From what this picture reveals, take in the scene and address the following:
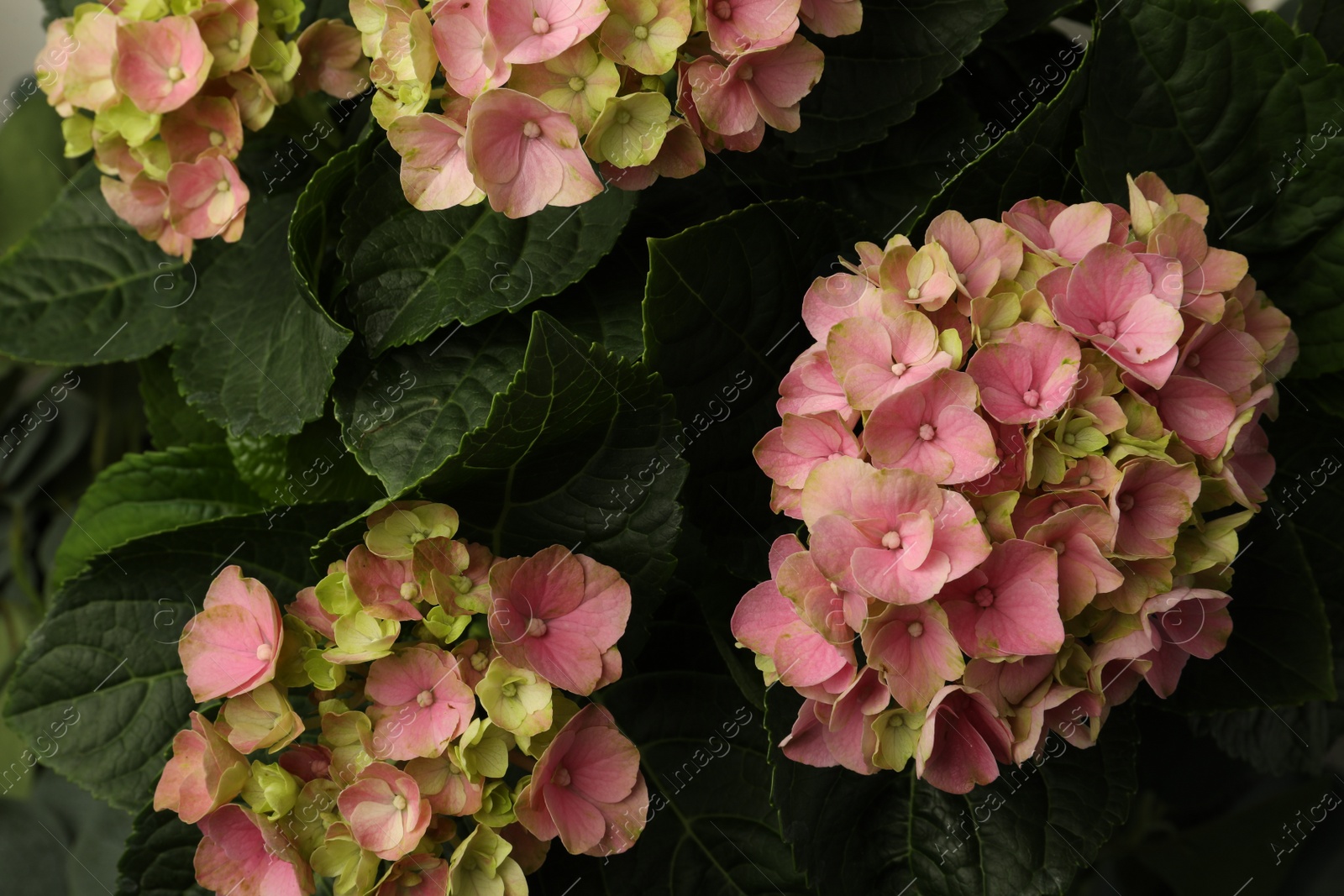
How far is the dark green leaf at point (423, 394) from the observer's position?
1.74 ft

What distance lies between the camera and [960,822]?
550 millimetres

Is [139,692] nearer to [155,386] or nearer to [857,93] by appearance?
[155,386]

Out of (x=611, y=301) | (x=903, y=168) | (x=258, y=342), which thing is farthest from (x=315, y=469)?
(x=903, y=168)

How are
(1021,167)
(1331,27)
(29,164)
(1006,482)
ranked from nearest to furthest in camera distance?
(1006,482) < (1021,167) < (1331,27) < (29,164)

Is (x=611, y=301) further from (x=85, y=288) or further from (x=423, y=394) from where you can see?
(x=85, y=288)

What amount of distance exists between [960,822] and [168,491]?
0.55 meters

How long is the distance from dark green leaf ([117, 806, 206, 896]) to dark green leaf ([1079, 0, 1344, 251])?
1.92 feet

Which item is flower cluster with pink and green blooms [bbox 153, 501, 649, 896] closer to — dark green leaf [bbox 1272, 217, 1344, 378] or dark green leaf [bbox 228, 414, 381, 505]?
dark green leaf [bbox 228, 414, 381, 505]

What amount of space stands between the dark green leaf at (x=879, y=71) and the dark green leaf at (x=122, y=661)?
0.37 m

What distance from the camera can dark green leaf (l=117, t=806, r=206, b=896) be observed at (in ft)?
1.83

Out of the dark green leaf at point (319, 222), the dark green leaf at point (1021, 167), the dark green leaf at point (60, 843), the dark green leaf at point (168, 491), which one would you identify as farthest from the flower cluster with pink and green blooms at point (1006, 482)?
the dark green leaf at point (60, 843)

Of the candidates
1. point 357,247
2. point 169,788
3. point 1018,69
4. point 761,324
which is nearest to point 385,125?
point 357,247

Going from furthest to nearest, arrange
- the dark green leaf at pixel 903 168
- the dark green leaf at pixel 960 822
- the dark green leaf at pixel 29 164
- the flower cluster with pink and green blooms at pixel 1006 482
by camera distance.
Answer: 1. the dark green leaf at pixel 29 164
2. the dark green leaf at pixel 903 168
3. the dark green leaf at pixel 960 822
4. the flower cluster with pink and green blooms at pixel 1006 482

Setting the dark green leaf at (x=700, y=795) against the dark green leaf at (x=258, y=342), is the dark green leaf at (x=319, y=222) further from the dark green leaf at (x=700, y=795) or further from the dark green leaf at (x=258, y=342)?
the dark green leaf at (x=700, y=795)
